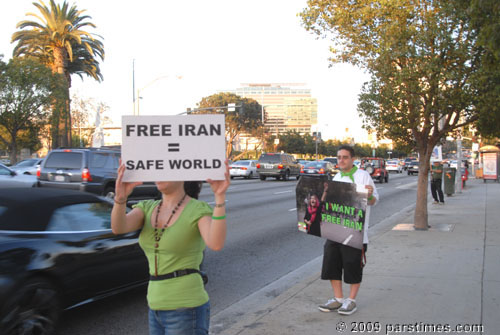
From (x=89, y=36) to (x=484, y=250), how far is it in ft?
104

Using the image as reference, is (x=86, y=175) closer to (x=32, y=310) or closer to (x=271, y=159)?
(x=32, y=310)

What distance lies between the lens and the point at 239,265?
26.0ft

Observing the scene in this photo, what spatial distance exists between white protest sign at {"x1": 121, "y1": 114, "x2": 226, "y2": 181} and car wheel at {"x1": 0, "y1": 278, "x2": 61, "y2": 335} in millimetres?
1956

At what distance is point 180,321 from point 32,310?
2.10 meters

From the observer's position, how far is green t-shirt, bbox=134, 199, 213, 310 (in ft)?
8.70

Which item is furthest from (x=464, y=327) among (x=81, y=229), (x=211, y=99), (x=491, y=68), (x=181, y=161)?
(x=211, y=99)

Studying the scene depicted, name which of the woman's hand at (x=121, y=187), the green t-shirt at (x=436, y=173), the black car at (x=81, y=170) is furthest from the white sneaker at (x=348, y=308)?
the green t-shirt at (x=436, y=173)

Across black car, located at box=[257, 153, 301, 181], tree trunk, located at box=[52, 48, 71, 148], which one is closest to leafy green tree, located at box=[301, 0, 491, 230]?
black car, located at box=[257, 153, 301, 181]

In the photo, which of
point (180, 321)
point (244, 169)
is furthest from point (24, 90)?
point (180, 321)

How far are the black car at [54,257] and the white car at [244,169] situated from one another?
99.3ft

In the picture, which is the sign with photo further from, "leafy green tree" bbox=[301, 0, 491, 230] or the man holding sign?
"leafy green tree" bbox=[301, 0, 491, 230]

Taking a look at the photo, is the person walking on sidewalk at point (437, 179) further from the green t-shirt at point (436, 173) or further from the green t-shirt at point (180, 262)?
the green t-shirt at point (180, 262)

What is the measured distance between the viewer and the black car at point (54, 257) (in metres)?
4.00

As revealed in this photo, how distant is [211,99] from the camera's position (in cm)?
6456
